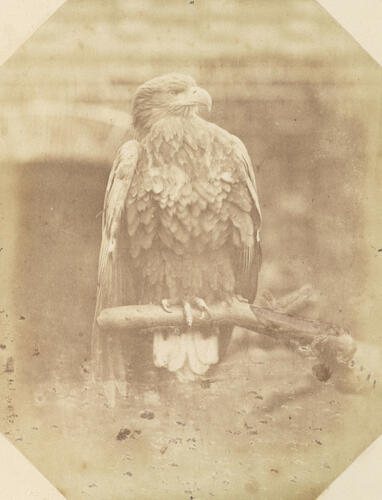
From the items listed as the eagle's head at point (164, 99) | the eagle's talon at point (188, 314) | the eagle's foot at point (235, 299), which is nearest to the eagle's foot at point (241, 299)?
the eagle's foot at point (235, 299)

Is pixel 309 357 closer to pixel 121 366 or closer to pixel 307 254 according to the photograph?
pixel 307 254

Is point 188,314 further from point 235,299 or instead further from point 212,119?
point 212,119

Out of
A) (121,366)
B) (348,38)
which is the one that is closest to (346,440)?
(121,366)

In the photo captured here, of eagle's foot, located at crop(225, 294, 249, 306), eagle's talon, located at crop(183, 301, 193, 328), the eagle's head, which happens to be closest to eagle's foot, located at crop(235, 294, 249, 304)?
eagle's foot, located at crop(225, 294, 249, 306)

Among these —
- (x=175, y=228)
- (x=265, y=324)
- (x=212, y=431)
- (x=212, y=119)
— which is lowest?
(x=212, y=431)

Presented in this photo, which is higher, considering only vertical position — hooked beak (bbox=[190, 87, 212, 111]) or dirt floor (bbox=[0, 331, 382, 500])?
hooked beak (bbox=[190, 87, 212, 111])

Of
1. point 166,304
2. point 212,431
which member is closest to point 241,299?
point 166,304

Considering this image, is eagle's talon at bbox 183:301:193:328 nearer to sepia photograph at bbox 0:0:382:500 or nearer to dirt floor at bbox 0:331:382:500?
sepia photograph at bbox 0:0:382:500

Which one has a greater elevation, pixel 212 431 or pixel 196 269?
pixel 196 269
